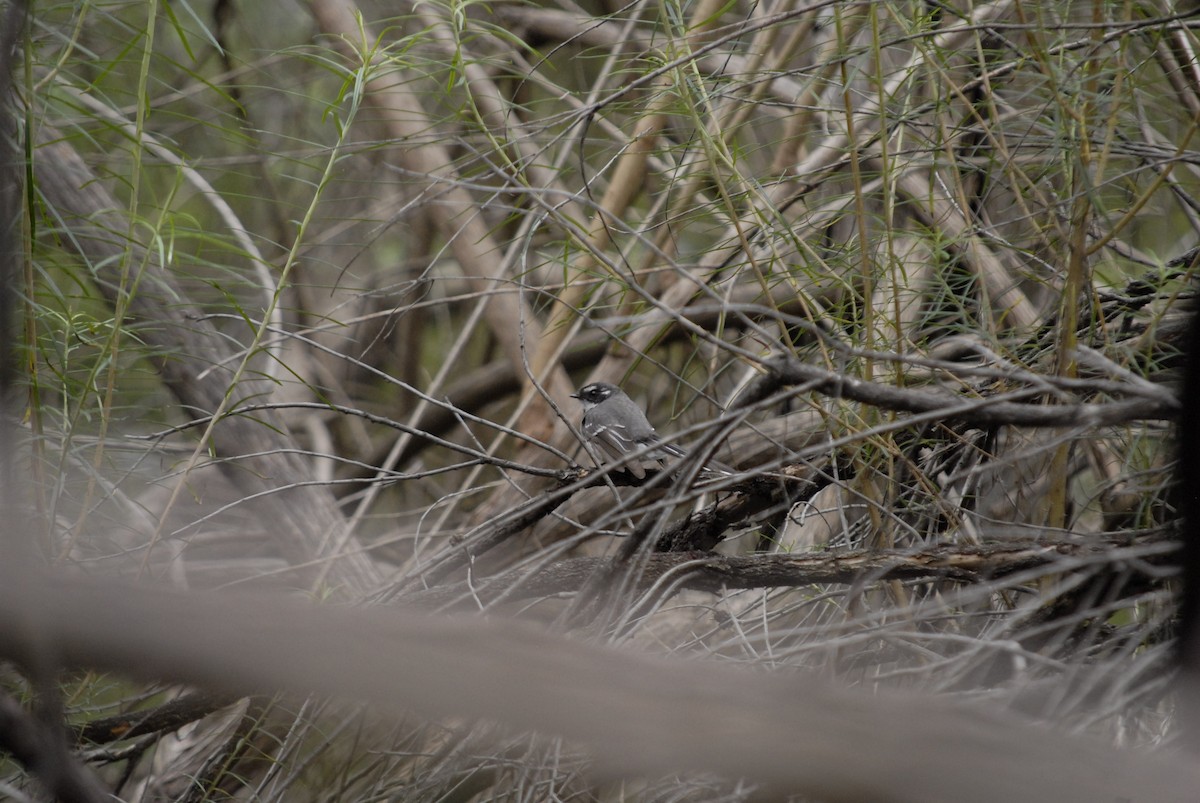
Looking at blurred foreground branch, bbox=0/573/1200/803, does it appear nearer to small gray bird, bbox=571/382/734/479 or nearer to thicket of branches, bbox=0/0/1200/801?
thicket of branches, bbox=0/0/1200/801

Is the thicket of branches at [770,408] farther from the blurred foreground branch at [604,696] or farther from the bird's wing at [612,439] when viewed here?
the bird's wing at [612,439]

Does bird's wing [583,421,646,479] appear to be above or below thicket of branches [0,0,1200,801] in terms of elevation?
below

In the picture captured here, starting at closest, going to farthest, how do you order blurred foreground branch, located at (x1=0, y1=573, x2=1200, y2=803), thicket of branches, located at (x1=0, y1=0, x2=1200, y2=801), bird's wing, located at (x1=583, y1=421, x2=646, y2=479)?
1. blurred foreground branch, located at (x1=0, y1=573, x2=1200, y2=803)
2. thicket of branches, located at (x1=0, y1=0, x2=1200, y2=801)
3. bird's wing, located at (x1=583, y1=421, x2=646, y2=479)

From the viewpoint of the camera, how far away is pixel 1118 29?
5.65 ft

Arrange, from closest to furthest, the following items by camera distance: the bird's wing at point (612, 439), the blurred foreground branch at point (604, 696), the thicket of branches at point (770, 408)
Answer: the blurred foreground branch at point (604, 696) < the thicket of branches at point (770, 408) < the bird's wing at point (612, 439)

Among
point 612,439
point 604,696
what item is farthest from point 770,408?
point 612,439

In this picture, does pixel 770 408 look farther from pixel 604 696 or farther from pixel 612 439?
pixel 612 439

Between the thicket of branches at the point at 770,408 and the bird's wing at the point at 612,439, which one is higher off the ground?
the thicket of branches at the point at 770,408

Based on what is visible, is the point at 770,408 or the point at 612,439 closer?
the point at 770,408

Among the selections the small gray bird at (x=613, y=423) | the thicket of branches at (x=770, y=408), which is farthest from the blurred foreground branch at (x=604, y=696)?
the small gray bird at (x=613, y=423)

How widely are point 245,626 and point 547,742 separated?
0.93 m

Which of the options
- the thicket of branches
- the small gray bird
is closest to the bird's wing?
the small gray bird

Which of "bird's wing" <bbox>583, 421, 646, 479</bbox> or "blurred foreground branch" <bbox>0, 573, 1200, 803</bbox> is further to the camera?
"bird's wing" <bbox>583, 421, 646, 479</bbox>

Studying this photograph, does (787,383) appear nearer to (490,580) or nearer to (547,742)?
(547,742)
